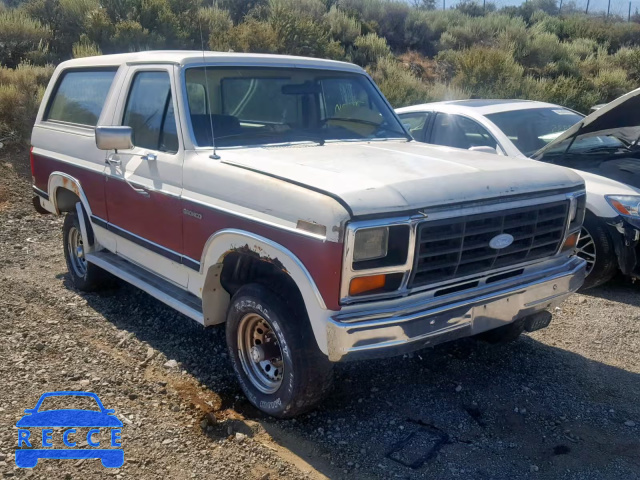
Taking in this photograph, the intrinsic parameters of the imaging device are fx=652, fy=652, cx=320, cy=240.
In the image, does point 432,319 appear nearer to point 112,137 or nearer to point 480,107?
point 112,137

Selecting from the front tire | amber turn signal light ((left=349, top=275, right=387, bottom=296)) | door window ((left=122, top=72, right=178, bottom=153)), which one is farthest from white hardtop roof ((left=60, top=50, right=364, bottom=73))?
amber turn signal light ((left=349, top=275, right=387, bottom=296))

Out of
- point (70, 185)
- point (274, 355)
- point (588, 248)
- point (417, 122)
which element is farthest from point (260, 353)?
point (417, 122)

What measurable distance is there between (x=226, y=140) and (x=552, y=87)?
507 inches

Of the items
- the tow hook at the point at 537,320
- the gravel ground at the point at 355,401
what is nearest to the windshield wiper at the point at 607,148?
the gravel ground at the point at 355,401

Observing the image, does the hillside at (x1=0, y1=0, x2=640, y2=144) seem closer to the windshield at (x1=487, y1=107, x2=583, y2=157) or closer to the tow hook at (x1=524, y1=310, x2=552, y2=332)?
the windshield at (x1=487, y1=107, x2=583, y2=157)

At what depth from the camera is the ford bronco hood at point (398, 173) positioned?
10.6ft

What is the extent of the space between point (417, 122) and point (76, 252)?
3.89 meters

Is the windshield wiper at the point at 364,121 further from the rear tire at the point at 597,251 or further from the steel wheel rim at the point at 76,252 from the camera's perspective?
the steel wheel rim at the point at 76,252

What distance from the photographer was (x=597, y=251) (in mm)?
5605

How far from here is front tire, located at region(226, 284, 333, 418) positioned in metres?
3.51

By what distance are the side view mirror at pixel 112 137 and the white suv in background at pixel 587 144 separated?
2682 millimetres

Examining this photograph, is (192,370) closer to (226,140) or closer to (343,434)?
(343,434)

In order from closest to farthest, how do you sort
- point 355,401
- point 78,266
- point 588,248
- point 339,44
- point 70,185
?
point 355,401
point 70,185
point 588,248
point 78,266
point 339,44

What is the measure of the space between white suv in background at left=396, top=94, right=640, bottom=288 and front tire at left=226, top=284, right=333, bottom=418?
95.5 inches
